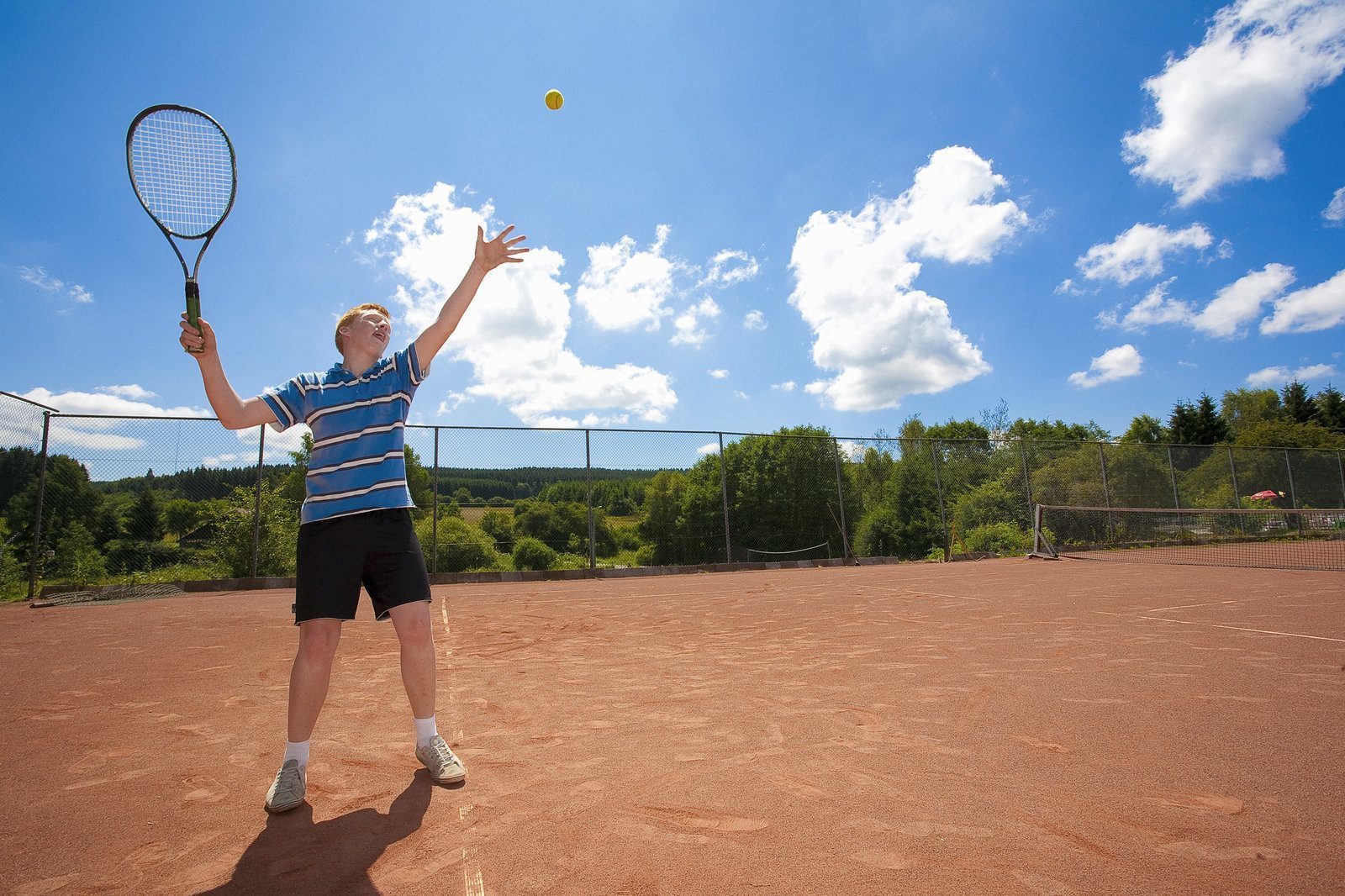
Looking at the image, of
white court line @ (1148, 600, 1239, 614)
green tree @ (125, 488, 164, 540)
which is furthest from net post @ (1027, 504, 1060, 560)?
green tree @ (125, 488, 164, 540)

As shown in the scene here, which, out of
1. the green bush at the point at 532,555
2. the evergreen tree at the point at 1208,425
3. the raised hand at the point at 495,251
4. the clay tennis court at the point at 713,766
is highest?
the evergreen tree at the point at 1208,425

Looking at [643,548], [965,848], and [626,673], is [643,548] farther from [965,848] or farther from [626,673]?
[965,848]

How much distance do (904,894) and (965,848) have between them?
32cm

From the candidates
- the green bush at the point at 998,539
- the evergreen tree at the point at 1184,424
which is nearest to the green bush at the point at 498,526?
the green bush at the point at 998,539

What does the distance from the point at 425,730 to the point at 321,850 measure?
63 cm

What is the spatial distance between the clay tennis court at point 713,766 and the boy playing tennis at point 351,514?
25cm

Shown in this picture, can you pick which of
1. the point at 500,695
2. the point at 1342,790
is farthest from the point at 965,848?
the point at 500,695

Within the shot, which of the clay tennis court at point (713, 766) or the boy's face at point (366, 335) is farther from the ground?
the boy's face at point (366, 335)

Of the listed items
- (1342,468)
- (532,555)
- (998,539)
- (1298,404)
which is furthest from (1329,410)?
(532,555)

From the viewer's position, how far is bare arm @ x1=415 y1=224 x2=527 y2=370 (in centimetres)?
270

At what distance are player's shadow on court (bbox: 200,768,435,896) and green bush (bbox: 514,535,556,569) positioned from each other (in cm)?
1021

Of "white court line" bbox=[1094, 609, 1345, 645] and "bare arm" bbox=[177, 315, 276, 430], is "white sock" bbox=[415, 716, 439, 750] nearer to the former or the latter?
"bare arm" bbox=[177, 315, 276, 430]

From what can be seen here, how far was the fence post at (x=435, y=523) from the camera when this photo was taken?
11140 millimetres

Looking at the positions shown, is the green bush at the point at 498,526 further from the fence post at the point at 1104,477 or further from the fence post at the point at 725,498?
the fence post at the point at 1104,477
